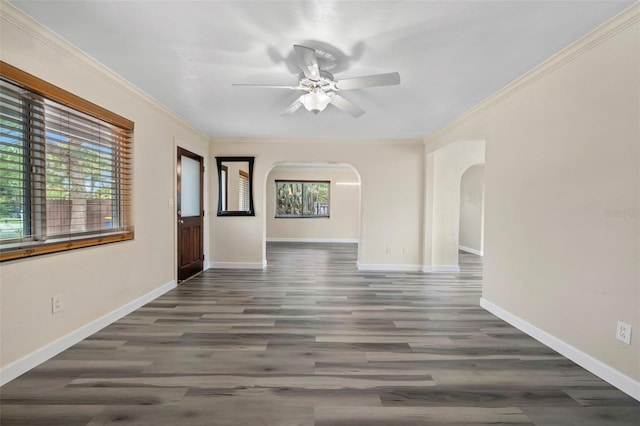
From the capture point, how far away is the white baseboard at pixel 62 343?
1.83m

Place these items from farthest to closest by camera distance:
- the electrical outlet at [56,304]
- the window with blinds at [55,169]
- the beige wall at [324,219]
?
the beige wall at [324,219] < the electrical outlet at [56,304] < the window with blinds at [55,169]

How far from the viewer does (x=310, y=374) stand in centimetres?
195

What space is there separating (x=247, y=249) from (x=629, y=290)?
476 centimetres

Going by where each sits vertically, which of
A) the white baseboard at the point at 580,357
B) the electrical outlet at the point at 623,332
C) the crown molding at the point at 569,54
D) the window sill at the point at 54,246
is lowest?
the white baseboard at the point at 580,357

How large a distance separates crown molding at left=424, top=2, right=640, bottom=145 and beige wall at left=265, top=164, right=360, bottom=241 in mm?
5490

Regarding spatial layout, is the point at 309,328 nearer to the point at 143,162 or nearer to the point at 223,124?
the point at 143,162

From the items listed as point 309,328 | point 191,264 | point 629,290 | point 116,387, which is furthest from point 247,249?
point 629,290

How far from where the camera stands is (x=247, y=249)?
17.0 feet

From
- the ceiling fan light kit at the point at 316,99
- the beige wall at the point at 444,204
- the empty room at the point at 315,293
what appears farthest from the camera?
the beige wall at the point at 444,204

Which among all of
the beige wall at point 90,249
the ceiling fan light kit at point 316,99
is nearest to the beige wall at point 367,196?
the beige wall at point 90,249

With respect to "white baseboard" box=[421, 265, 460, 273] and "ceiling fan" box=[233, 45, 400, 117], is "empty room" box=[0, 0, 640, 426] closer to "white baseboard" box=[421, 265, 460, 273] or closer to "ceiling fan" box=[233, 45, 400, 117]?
"ceiling fan" box=[233, 45, 400, 117]

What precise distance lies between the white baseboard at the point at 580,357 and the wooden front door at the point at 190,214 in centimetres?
424

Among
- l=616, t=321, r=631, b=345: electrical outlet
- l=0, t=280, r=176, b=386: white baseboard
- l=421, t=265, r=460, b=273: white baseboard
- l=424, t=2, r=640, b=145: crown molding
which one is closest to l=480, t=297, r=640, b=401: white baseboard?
l=616, t=321, r=631, b=345: electrical outlet

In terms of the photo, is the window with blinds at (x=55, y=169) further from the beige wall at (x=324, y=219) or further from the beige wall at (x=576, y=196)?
the beige wall at (x=324, y=219)
